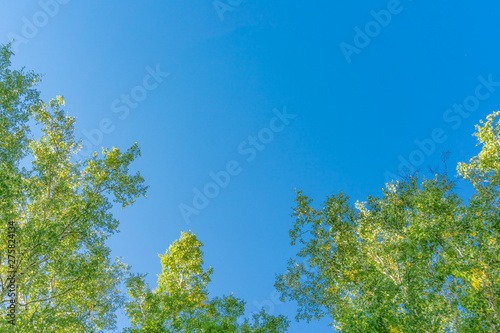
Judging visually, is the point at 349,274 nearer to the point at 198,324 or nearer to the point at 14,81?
the point at 198,324

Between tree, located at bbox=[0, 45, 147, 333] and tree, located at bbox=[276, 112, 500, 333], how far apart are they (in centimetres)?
1606

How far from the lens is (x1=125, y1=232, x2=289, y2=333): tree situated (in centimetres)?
1792

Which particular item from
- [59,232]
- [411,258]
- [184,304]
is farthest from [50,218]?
[411,258]

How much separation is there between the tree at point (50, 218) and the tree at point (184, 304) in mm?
2580

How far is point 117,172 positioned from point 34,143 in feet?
18.7

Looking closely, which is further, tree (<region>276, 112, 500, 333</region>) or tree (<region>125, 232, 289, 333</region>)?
tree (<region>125, 232, 289, 333</region>)

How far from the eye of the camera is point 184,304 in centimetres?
2306

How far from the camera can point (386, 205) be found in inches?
902

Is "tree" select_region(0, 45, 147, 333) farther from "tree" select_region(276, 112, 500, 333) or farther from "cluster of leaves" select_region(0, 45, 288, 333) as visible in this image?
"tree" select_region(276, 112, 500, 333)

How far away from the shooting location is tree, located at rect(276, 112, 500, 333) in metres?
13.7

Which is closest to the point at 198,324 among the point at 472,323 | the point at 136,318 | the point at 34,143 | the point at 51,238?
the point at 136,318

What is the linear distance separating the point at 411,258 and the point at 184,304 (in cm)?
1825

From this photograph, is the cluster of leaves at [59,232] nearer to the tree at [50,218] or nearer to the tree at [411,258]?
the tree at [50,218]

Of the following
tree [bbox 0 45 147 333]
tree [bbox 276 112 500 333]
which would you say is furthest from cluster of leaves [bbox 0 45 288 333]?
tree [bbox 276 112 500 333]
